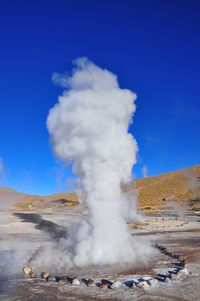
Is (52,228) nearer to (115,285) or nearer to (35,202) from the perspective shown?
(115,285)

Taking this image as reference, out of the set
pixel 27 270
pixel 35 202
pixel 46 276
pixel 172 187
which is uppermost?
pixel 172 187

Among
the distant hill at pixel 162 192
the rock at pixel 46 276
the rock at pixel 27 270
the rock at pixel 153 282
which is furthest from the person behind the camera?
the distant hill at pixel 162 192

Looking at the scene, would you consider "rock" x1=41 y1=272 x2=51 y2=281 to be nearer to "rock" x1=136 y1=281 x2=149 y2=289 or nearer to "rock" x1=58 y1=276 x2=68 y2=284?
"rock" x1=58 y1=276 x2=68 y2=284

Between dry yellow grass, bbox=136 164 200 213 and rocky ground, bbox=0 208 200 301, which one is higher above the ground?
dry yellow grass, bbox=136 164 200 213

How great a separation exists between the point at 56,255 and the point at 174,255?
20.0ft

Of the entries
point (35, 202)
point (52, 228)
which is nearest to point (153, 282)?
point (52, 228)

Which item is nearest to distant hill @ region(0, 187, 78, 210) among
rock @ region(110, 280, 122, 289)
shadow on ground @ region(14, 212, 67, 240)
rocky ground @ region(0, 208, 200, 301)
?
shadow on ground @ region(14, 212, 67, 240)

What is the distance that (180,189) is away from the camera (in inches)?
4126

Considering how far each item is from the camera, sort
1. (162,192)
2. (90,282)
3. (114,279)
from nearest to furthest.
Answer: (90,282), (114,279), (162,192)

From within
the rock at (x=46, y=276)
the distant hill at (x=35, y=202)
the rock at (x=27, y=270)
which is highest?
the distant hill at (x=35, y=202)

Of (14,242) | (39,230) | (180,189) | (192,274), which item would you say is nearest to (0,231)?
(39,230)

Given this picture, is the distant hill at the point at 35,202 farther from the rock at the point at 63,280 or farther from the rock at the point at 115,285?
the rock at the point at 115,285

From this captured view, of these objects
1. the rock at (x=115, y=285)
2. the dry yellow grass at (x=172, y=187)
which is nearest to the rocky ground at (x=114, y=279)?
the rock at (x=115, y=285)

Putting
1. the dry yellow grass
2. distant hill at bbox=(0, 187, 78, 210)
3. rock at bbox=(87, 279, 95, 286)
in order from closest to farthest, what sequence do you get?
1. rock at bbox=(87, 279, 95, 286)
2. distant hill at bbox=(0, 187, 78, 210)
3. the dry yellow grass
